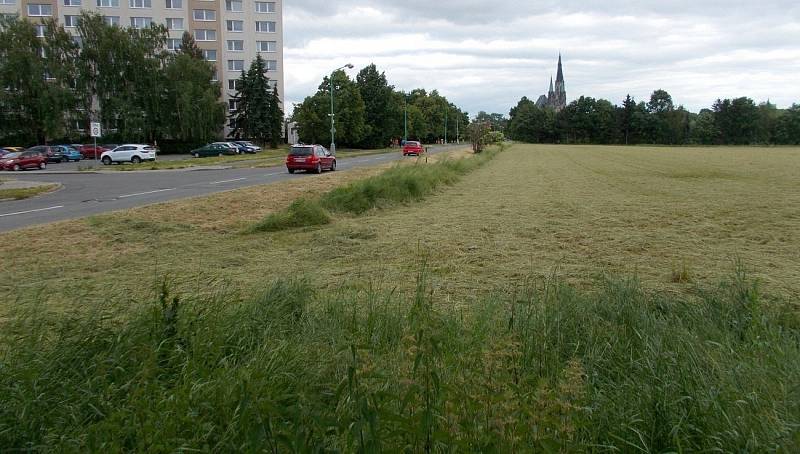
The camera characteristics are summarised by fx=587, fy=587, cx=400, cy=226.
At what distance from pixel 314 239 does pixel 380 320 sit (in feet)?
20.7

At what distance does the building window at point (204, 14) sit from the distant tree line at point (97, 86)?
19440 millimetres

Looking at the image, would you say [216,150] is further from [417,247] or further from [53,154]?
[417,247]

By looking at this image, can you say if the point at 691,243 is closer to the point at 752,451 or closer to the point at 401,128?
the point at 752,451

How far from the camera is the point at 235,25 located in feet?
305

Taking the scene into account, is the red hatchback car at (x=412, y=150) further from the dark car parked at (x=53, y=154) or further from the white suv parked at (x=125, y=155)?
the dark car parked at (x=53, y=154)

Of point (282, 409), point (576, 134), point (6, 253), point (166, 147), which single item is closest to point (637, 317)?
point (282, 409)

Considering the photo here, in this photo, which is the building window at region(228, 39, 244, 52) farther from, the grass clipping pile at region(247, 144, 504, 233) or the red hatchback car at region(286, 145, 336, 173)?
the grass clipping pile at region(247, 144, 504, 233)

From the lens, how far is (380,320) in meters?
4.99

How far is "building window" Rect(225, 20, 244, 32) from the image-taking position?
92875mm

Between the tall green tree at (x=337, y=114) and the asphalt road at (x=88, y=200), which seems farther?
the tall green tree at (x=337, y=114)

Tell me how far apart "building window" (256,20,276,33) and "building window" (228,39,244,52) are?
343cm

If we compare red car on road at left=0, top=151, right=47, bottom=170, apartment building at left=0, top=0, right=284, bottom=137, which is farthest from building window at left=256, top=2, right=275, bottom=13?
red car on road at left=0, top=151, right=47, bottom=170

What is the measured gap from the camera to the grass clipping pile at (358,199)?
503 inches

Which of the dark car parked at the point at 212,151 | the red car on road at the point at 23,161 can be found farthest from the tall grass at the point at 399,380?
the dark car parked at the point at 212,151
